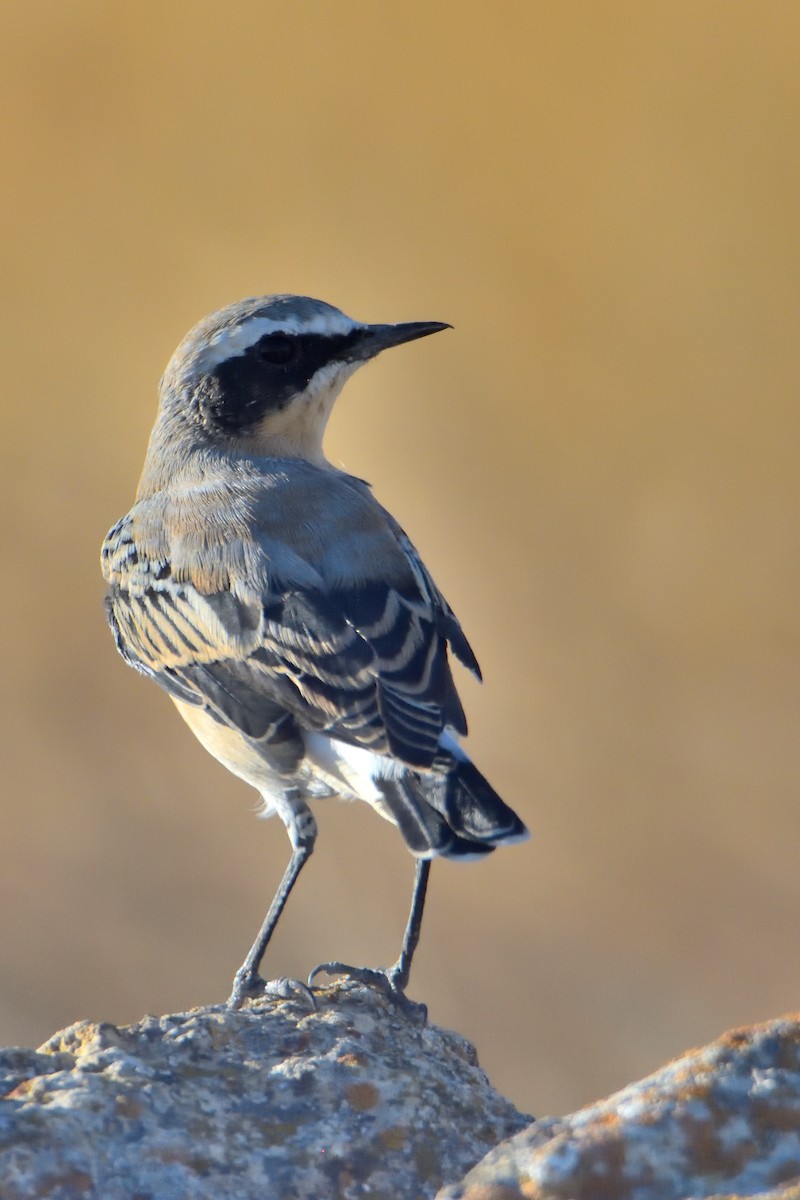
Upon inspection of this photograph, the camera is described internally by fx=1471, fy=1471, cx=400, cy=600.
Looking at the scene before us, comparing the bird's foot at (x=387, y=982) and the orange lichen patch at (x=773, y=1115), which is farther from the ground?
the bird's foot at (x=387, y=982)

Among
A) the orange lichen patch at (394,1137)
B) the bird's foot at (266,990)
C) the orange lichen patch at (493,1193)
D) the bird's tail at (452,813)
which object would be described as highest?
the bird's tail at (452,813)

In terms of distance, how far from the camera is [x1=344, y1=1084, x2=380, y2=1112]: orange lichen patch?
3.67m

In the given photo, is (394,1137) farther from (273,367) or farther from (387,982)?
(273,367)

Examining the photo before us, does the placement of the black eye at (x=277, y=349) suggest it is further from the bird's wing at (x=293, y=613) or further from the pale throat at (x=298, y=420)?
the bird's wing at (x=293, y=613)

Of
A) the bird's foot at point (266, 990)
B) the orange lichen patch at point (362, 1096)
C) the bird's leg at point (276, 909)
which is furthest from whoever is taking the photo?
the bird's leg at point (276, 909)

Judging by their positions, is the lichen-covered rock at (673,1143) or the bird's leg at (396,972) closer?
the lichen-covered rock at (673,1143)

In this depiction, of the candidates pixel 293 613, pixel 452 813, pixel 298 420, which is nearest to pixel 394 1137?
pixel 452 813

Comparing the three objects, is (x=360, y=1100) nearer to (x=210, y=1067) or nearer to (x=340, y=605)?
(x=210, y=1067)

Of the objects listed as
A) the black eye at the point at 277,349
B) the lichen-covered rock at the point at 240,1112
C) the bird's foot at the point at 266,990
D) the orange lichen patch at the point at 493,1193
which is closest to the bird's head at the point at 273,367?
the black eye at the point at 277,349

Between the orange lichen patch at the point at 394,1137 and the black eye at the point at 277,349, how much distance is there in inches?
144

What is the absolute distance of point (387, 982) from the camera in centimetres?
473

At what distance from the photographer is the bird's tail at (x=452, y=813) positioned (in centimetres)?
456

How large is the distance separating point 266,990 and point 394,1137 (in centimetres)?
128

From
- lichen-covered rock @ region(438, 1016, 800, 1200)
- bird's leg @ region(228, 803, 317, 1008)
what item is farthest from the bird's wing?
lichen-covered rock @ region(438, 1016, 800, 1200)
